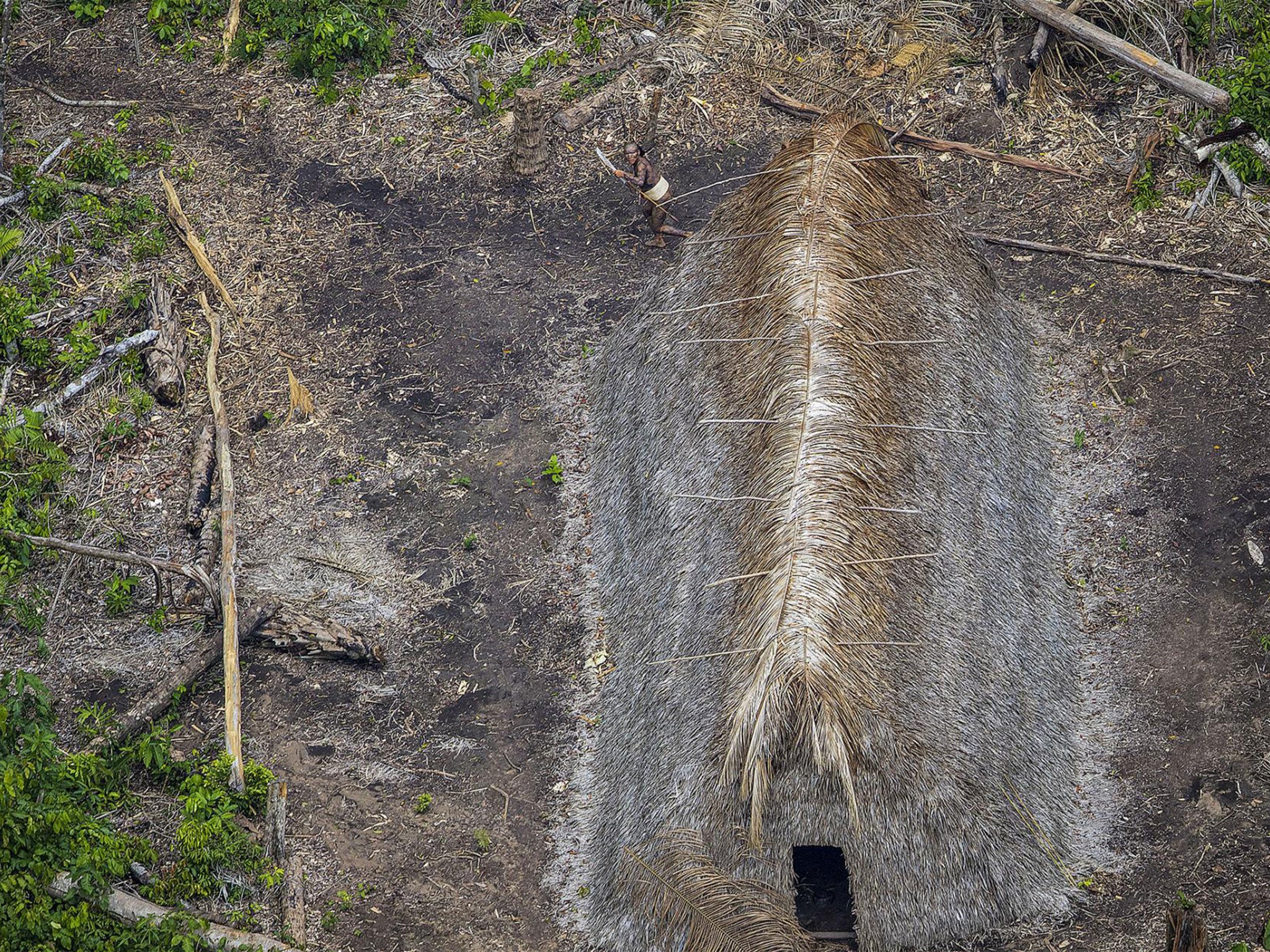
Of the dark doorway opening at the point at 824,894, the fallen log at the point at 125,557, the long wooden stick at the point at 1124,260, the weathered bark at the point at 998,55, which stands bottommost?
the dark doorway opening at the point at 824,894

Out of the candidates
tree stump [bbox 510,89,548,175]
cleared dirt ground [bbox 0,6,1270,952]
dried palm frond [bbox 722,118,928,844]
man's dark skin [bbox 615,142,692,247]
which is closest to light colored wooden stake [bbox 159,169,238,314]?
cleared dirt ground [bbox 0,6,1270,952]

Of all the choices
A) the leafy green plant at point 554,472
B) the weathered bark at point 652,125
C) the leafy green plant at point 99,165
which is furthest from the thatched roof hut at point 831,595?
the leafy green plant at point 99,165

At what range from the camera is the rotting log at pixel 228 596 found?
28.7 feet

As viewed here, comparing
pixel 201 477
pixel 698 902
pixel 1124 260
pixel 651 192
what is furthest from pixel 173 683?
pixel 1124 260

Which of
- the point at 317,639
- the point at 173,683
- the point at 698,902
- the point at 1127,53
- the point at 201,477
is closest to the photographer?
the point at 698,902

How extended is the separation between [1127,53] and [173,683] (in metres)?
11.1

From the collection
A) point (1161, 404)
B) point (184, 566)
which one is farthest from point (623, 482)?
point (1161, 404)

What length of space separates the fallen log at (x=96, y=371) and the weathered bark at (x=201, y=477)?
4.24 ft

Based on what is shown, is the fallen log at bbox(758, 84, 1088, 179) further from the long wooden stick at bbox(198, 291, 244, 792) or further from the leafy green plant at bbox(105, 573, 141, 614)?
the leafy green plant at bbox(105, 573, 141, 614)

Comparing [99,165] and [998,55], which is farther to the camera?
[998,55]

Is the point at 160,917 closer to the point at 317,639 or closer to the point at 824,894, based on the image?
the point at 317,639

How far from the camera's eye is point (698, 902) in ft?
21.7

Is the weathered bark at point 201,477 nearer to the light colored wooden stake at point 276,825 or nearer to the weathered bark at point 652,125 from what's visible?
the light colored wooden stake at point 276,825

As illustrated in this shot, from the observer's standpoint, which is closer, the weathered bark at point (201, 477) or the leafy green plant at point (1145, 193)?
the weathered bark at point (201, 477)
